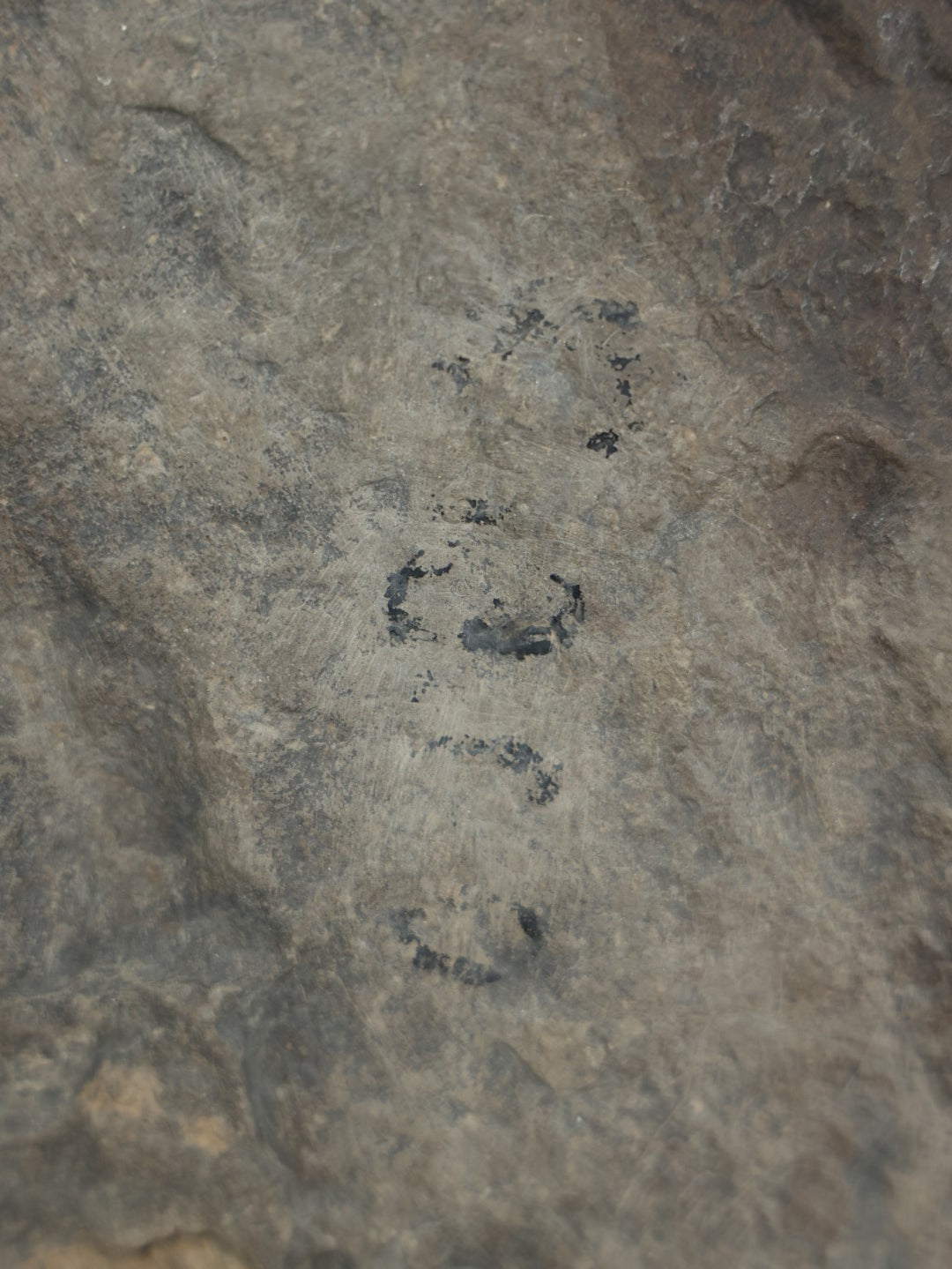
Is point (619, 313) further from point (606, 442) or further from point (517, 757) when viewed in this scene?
point (517, 757)

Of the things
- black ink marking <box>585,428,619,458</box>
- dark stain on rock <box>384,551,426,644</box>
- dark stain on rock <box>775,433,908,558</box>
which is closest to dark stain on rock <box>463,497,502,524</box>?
dark stain on rock <box>384,551,426,644</box>

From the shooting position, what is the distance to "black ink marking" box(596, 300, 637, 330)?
2.02 metres

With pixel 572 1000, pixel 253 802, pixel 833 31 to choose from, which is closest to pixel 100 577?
pixel 253 802

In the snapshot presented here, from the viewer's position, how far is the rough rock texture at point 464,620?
1.76 metres

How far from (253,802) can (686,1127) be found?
0.95 meters

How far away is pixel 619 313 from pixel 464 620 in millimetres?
678

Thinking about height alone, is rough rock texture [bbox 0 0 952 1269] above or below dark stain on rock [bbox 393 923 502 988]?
above

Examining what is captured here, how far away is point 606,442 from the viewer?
2.04 meters

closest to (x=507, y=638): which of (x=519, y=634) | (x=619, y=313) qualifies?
(x=519, y=634)

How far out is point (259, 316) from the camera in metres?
1.97

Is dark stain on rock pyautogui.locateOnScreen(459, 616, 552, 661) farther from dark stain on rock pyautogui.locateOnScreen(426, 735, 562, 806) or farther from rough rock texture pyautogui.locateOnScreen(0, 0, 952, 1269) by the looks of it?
dark stain on rock pyautogui.locateOnScreen(426, 735, 562, 806)

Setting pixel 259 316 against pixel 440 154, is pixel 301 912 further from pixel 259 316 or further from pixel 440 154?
pixel 440 154

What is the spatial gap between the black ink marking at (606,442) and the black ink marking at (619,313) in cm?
21

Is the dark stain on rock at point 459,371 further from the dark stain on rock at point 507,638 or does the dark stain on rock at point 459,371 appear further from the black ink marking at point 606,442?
the dark stain on rock at point 507,638
